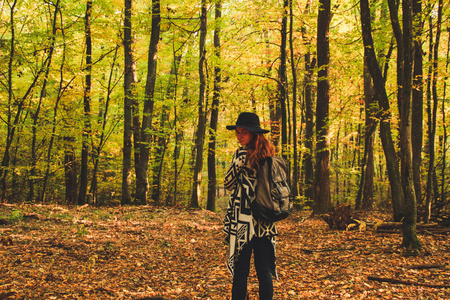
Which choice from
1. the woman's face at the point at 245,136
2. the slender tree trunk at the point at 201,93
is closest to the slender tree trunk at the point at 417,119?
the woman's face at the point at 245,136

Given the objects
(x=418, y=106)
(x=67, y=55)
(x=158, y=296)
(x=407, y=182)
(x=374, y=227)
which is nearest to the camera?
(x=158, y=296)

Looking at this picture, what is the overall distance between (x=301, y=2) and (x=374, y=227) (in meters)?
12.9

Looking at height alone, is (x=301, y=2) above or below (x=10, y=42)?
above

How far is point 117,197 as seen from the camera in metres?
18.0

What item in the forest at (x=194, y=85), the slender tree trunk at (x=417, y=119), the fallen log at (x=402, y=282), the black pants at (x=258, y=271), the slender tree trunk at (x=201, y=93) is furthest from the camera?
the slender tree trunk at (x=201, y=93)

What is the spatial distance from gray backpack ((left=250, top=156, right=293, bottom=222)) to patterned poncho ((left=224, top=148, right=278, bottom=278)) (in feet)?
0.22

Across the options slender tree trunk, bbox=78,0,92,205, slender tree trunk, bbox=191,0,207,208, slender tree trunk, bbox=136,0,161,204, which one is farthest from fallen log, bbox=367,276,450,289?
slender tree trunk, bbox=78,0,92,205

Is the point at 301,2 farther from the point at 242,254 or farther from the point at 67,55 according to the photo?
the point at 242,254

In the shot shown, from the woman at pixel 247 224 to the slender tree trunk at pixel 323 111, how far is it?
677 cm

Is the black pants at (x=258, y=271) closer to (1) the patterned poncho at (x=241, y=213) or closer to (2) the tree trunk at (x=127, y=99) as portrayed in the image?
(1) the patterned poncho at (x=241, y=213)

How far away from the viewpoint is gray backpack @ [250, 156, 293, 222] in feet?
9.18

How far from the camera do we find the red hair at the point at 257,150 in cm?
285

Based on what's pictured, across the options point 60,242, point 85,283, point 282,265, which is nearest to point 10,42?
point 60,242

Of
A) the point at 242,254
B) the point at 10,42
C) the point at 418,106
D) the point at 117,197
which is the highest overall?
the point at 10,42
